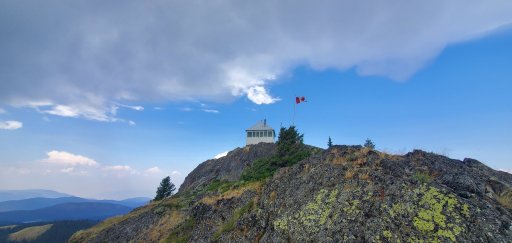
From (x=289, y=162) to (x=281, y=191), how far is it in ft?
58.0

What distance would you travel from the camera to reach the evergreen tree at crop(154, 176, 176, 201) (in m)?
74.1

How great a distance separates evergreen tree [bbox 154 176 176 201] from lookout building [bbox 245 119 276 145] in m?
25.9

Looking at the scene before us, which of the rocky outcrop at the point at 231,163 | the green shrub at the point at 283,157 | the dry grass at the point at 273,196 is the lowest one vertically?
the dry grass at the point at 273,196

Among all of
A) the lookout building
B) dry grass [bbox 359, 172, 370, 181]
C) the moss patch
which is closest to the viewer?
the moss patch

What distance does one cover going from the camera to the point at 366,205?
13.4m

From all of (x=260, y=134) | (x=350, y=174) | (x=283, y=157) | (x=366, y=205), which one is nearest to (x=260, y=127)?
(x=260, y=134)

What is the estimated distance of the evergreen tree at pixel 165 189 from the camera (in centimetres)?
7406

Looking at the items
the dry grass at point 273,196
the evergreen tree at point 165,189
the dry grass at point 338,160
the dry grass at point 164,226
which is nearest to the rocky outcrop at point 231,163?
the evergreen tree at point 165,189

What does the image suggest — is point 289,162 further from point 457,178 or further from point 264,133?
point 264,133

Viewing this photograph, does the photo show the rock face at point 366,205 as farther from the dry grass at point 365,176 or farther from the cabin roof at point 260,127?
the cabin roof at point 260,127

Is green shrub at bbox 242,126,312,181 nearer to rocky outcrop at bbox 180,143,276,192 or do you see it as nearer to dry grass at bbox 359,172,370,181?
dry grass at bbox 359,172,370,181

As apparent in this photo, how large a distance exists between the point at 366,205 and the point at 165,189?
6885 cm

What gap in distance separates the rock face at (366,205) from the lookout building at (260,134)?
217 feet

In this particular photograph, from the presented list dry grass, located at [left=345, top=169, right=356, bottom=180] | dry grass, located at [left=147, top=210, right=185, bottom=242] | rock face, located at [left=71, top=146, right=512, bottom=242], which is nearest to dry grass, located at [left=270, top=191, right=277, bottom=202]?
rock face, located at [left=71, top=146, right=512, bottom=242]
